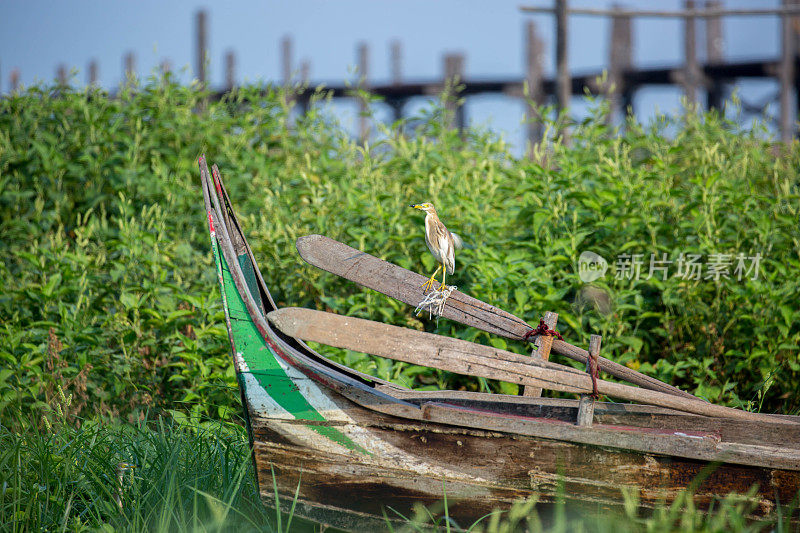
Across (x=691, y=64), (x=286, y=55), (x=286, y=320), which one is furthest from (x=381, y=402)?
(x=286, y=55)

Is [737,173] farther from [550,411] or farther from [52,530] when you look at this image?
[52,530]

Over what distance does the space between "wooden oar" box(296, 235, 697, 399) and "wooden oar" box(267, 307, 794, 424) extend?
406 millimetres

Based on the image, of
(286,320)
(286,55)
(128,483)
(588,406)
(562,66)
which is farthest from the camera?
(286,55)

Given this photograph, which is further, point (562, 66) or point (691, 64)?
point (691, 64)

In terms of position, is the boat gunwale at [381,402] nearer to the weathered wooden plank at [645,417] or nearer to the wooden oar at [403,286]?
the wooden oar at [403,286]

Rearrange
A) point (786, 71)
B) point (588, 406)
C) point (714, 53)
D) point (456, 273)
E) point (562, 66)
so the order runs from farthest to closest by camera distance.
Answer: point (714, 53), point (786, 71), point (562, 66), point (456, 273), point (588, 406)

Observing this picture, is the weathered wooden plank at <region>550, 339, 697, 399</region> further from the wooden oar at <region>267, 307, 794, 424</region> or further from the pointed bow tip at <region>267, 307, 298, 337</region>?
the pointed bow tip at <region>267, 307, 298, 337</region>

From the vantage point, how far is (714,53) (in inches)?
555

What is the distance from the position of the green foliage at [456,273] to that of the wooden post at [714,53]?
9.10 metres

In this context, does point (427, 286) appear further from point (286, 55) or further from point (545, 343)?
point (286, 55)

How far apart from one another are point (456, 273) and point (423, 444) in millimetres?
2003

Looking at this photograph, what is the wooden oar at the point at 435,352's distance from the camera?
253 centimetres

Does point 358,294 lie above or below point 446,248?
below

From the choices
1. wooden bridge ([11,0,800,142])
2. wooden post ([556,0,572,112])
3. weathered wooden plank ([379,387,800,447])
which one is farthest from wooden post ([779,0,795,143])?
weathered wooden plank ([379,387,800,447])
